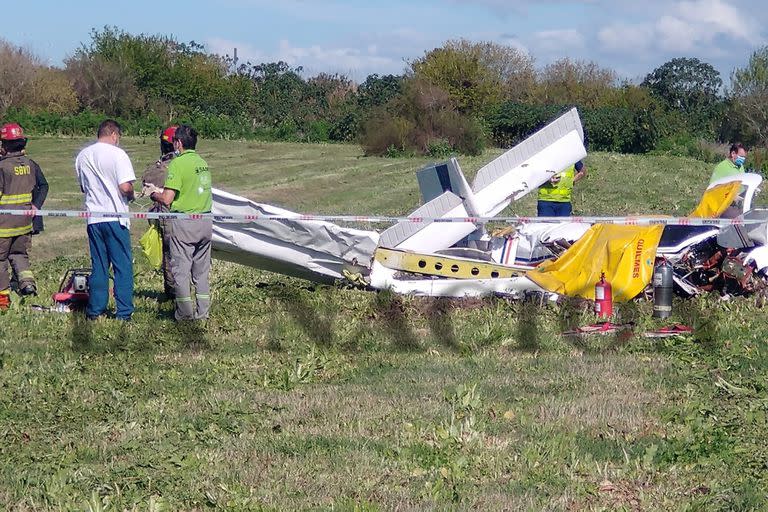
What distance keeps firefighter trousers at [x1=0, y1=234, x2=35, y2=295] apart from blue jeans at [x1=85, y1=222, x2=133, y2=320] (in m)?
1.62

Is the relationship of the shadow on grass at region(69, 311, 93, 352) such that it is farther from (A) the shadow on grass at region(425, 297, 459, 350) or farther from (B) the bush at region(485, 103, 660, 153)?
(B) the bush at region(485, 103, 660, 153)

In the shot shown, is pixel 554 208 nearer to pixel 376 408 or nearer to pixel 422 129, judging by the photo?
pixel 376 408

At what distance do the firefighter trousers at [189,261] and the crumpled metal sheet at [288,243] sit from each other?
2.85 ft

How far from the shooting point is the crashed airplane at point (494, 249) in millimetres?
10180

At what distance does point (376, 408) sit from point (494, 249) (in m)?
4.74

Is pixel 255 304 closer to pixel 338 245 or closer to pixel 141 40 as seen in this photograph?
pixel 338 245

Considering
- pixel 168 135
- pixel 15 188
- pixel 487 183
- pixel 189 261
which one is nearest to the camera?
pixel 189 261

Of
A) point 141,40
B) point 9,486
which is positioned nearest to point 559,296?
point 9,486

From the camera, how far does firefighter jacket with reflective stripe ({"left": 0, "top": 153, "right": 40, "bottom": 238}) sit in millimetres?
10859

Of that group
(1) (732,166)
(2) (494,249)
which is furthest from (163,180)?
(1) (732,166)

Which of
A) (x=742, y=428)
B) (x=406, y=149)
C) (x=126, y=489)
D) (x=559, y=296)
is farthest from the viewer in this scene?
(x=406, y=149)

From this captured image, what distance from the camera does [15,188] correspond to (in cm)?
1090

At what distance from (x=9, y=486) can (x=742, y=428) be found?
3943mm

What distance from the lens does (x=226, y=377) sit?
7.46 meters
